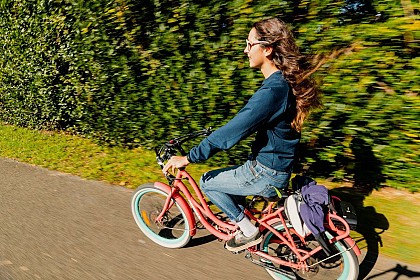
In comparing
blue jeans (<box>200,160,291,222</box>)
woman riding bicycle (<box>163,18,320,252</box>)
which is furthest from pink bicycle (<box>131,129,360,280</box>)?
woman riding bicycle (<box>163,18,320,252</box>)

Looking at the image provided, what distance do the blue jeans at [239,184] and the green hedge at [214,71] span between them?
154 cm

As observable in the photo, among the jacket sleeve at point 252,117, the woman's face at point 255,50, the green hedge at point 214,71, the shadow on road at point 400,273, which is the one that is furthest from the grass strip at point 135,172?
the woman's face at point 255,50

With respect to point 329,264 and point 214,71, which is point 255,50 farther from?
point 214,71

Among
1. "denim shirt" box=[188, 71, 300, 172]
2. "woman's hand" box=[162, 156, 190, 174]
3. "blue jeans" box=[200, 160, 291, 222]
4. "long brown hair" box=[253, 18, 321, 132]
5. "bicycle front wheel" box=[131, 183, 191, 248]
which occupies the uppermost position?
"long brown hair" box=[253, 18, 321, 132]

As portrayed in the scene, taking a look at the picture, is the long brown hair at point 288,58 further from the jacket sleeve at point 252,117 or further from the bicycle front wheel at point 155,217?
the bicycle front wheel at point 155,217

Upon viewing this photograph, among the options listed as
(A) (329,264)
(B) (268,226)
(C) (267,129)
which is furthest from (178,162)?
(A) (329,264)

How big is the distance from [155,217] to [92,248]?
71 centimetres

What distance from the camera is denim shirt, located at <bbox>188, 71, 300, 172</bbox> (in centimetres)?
227

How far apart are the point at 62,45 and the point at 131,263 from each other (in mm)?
5478

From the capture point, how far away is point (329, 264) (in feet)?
8.93

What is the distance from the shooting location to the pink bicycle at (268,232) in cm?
250

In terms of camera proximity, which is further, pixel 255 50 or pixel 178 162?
pixel 178 162

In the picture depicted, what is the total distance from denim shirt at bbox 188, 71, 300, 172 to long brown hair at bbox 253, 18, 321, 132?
0.06 meters

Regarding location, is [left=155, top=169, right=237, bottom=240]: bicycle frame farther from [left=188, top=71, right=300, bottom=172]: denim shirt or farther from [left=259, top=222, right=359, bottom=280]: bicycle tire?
[left=188, top=71, right=300, bottom=172]: denim shirt
